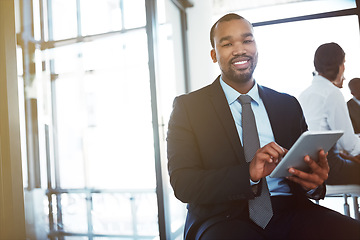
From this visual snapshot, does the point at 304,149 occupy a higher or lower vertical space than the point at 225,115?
lower

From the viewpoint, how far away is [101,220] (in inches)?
80.4

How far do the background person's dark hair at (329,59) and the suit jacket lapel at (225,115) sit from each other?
1.42 meters

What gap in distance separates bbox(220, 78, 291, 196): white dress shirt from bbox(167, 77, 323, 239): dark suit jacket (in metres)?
0.03

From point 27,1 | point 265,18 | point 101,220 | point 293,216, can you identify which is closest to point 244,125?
point 293,216

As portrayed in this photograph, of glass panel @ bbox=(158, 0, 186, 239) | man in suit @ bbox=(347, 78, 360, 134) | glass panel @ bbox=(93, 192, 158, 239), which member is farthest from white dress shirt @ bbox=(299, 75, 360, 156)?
glass panel @ bbox=(93, 192, 158, 239)

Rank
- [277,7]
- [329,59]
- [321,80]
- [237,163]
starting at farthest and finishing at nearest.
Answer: [277,7]
[329,59]
[321,80]
[237,163]

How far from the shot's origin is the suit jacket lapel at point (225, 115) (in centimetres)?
133

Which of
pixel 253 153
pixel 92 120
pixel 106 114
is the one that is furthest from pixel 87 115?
pixel 253 153

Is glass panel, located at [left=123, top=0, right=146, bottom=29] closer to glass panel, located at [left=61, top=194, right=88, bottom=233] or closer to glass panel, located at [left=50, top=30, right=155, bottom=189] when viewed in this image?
A: glass panel, located at [left=50, top=30, right=155, bottom=189]

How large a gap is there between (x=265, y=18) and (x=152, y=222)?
241 cm

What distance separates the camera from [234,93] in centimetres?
149

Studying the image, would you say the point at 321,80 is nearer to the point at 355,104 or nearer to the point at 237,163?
the point at 355,104

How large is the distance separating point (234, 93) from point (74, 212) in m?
1.26

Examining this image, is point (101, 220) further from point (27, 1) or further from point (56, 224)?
point (27, 1)
